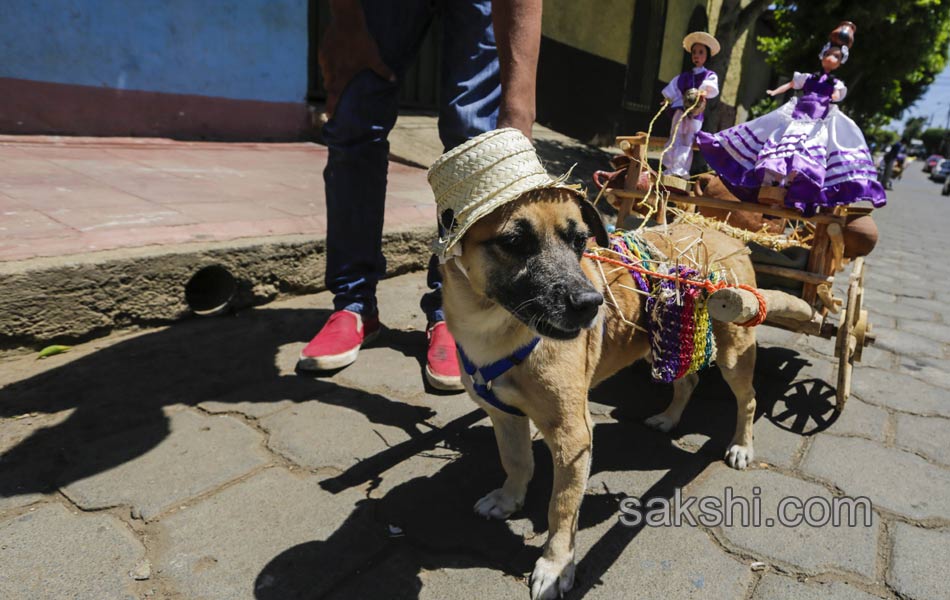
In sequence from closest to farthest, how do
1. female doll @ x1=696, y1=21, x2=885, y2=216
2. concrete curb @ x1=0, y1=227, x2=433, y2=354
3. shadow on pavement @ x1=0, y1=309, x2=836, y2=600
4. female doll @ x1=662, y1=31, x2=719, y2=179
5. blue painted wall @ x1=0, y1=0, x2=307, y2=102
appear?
shadow on pavement @ x1=0, y1=309, x2=836, y2=600 < concrete curb @ x1=0, y1=227, x2=433, y2=354 < female doll @ x1=696, y1=21, x2=885, y2=216 < female doll @ x1=662, y1=31, x2=719, y2=179 < blue painted wall @ x1=0, y1=0, x2=307, y2=102

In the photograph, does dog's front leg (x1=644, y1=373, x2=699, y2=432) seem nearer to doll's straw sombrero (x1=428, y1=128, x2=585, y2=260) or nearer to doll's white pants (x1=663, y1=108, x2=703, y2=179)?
doll's straw sombrero (x1=428, y1=128, x2=585, y2=260)

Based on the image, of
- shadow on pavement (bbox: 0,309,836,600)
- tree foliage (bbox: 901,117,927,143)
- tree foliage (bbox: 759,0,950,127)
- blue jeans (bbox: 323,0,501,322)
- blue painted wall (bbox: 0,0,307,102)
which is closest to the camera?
shadow on pavement (bbox: 0,309,836,600)

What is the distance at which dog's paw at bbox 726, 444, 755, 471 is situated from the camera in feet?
7.77

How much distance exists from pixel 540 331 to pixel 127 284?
2.25 meters

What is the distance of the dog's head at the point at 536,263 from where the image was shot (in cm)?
160

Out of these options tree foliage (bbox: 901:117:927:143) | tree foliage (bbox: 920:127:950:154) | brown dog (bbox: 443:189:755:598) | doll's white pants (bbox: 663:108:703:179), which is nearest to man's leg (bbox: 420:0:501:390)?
brown dog (bbox: 443:189:755:598)

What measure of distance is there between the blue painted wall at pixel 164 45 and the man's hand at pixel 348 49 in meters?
4.32

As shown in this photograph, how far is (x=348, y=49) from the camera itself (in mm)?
2764

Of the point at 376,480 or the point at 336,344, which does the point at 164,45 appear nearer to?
the point at 336,344

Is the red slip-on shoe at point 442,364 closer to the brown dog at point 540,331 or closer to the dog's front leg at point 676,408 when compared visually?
the brown dog at point 540,331

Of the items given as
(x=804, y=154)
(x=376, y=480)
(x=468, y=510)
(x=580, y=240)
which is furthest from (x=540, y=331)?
(x=804, y=154)

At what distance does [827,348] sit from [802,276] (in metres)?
1.20

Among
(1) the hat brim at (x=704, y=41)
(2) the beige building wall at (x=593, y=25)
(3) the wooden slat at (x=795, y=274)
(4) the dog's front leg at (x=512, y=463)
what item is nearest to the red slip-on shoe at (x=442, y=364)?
(4) the dog's front leg at (x=512, y=463)

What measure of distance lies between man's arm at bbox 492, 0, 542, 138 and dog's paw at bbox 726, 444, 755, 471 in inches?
57.9
